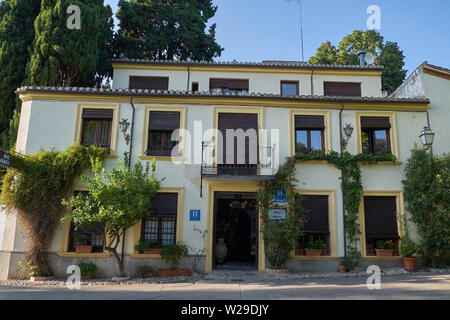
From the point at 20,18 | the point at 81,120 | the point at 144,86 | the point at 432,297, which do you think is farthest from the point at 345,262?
the point at 20,18

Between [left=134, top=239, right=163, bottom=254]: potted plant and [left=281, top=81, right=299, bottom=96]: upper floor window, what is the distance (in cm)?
936

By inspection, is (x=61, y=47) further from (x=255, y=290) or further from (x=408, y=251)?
(x=408, y=251)

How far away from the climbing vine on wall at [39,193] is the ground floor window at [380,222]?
9.99 meters

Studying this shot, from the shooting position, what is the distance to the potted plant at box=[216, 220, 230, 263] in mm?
11852

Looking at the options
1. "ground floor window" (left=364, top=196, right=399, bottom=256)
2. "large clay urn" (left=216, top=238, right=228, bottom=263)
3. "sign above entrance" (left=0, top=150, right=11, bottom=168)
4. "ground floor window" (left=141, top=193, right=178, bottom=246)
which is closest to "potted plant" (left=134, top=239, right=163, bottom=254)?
"ground floor window" (left=141, top=193, right=178, bottom=246)

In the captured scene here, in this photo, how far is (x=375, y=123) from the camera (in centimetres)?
1182

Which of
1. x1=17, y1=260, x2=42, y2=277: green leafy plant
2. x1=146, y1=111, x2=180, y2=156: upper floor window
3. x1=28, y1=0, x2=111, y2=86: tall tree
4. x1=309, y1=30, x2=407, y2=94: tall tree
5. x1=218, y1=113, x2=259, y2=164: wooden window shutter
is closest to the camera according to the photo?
x1=17, y1=260, x2=42, y2=277: green leafy plant

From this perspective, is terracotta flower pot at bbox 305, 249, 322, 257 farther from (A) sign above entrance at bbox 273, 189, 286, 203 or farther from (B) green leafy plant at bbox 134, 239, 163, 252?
(B) green leafy plant at bbox 134, 239, 163, 252

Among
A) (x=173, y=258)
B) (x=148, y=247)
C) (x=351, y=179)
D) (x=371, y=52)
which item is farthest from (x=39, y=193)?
(x=371, y=52)

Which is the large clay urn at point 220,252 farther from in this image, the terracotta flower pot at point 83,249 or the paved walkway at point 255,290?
the terracotta flower pot at point 83,249

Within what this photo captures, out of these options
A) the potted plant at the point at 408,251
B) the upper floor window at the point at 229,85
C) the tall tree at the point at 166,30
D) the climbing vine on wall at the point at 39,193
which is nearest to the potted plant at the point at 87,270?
the climbing vine on wall at the point at 39,193

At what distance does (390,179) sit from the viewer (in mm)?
11328

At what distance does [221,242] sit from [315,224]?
353 centimetres

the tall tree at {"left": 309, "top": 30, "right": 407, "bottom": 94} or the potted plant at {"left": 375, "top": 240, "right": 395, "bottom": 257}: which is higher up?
the tall tree at {"left": 309, "top": 30, "right": 407, "bottom": 94}
